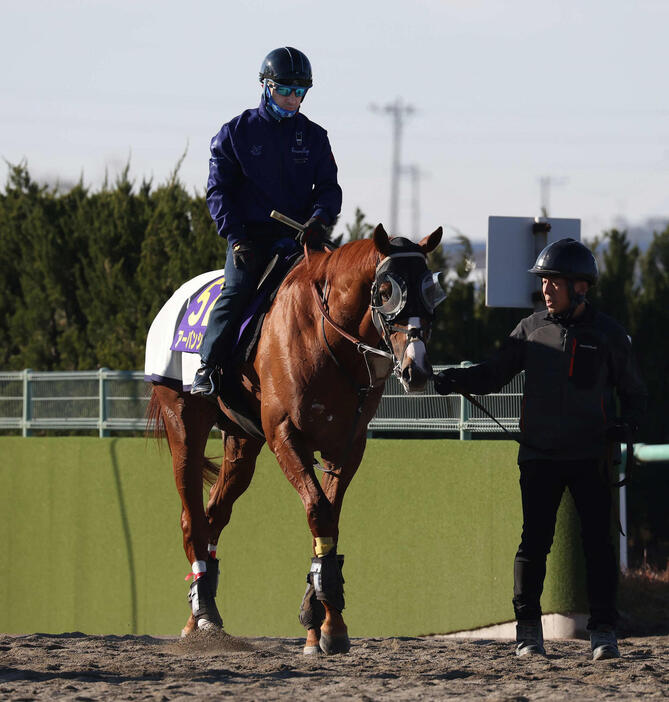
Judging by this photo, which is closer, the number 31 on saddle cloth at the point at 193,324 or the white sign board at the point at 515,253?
the number 31 on saddle cloth at the point at 193,324

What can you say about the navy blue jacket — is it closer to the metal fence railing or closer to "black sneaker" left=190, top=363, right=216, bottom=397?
"black sneaker" left=190, top=363, right=216, bottom=397

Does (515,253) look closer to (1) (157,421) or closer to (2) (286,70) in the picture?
(2) (286,70)

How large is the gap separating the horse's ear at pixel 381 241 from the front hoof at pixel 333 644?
6.64 ft

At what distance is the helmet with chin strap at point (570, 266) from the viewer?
677cm

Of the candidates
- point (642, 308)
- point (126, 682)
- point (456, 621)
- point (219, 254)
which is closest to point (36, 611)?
point (219, 254)

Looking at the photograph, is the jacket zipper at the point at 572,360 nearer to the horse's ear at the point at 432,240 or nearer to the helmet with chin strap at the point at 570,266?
the helmet with chin strap at the point at 570,266

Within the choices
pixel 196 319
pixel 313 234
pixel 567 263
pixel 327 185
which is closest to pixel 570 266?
pixel 567 263

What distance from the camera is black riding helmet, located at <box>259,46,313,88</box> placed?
25.7 feet

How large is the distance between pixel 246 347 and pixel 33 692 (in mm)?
2444

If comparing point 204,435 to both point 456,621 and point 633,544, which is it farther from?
point 633,544

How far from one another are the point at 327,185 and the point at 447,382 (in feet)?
5.99

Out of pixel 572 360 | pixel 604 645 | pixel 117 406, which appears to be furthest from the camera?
pixel 117 406

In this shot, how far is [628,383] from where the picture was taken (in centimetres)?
674

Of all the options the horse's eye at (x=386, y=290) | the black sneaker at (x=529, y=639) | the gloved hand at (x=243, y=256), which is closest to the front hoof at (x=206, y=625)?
the black sneaker at (x=529, y=639)
